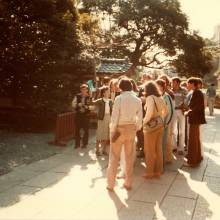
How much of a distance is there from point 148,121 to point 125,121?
88cm

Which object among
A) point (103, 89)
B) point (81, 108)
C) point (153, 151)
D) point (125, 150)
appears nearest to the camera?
point (125, 150)

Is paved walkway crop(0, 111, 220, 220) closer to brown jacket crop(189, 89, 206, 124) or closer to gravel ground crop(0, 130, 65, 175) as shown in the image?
gravel ground crop(0, 130, 65, 175)

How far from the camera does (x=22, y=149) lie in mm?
10797

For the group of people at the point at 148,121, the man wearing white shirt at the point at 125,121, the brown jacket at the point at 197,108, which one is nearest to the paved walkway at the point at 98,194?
the group of people at the point at 148,121

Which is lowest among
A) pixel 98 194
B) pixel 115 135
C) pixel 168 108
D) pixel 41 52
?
pixel 98 194

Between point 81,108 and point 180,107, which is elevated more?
point 180,107

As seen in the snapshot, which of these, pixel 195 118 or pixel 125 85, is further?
pixel 195 118

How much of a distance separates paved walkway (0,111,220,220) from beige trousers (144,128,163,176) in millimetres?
239

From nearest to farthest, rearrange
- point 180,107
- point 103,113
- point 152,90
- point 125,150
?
1. point 125,150
2. point 152,90
3. point 103,113
4. point 180,107

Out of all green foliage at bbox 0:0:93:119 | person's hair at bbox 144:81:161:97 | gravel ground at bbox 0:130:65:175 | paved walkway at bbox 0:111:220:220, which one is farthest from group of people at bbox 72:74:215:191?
green foliage at bbox 0:0:93:119

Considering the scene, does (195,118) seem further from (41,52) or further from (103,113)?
(41,52)

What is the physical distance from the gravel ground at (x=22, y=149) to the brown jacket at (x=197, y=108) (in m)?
3.75

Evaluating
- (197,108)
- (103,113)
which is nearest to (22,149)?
(103,113)

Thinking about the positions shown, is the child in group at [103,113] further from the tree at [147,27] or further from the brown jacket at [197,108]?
the tree at [147,27]
